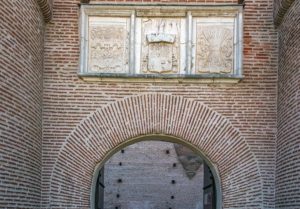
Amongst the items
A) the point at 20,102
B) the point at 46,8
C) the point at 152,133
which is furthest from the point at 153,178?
the point at 20,102

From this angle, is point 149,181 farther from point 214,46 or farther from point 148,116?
point 214,46

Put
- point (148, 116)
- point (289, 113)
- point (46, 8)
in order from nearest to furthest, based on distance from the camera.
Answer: point (289, 113)
point (46, 8)
point (148, 116)

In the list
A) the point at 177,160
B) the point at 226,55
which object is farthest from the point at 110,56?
the point at 177,160

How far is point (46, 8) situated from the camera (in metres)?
9.47

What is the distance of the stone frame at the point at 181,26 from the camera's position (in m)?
9.70

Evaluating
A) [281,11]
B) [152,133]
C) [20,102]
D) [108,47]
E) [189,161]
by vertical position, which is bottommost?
[189,161]

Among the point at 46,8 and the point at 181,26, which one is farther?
the point at 181,26

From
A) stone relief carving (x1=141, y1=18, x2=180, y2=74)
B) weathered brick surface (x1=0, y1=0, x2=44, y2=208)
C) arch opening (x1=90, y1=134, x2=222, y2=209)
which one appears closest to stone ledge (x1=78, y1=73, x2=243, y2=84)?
stone relief carving (x1=141, y1=18, x2=180, y2=74)

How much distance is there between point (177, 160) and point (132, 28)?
1160cm

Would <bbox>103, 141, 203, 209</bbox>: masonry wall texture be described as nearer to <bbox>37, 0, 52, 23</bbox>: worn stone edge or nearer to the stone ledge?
the stone ledge

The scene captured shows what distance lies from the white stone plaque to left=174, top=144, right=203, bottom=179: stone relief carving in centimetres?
1119

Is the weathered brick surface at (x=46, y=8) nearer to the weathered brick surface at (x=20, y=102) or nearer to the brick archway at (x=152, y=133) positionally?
the weathered brick surface at (x=20, y=102)

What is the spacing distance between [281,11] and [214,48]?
1.28 meters

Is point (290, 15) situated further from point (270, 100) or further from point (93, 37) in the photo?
point (93, 37)
